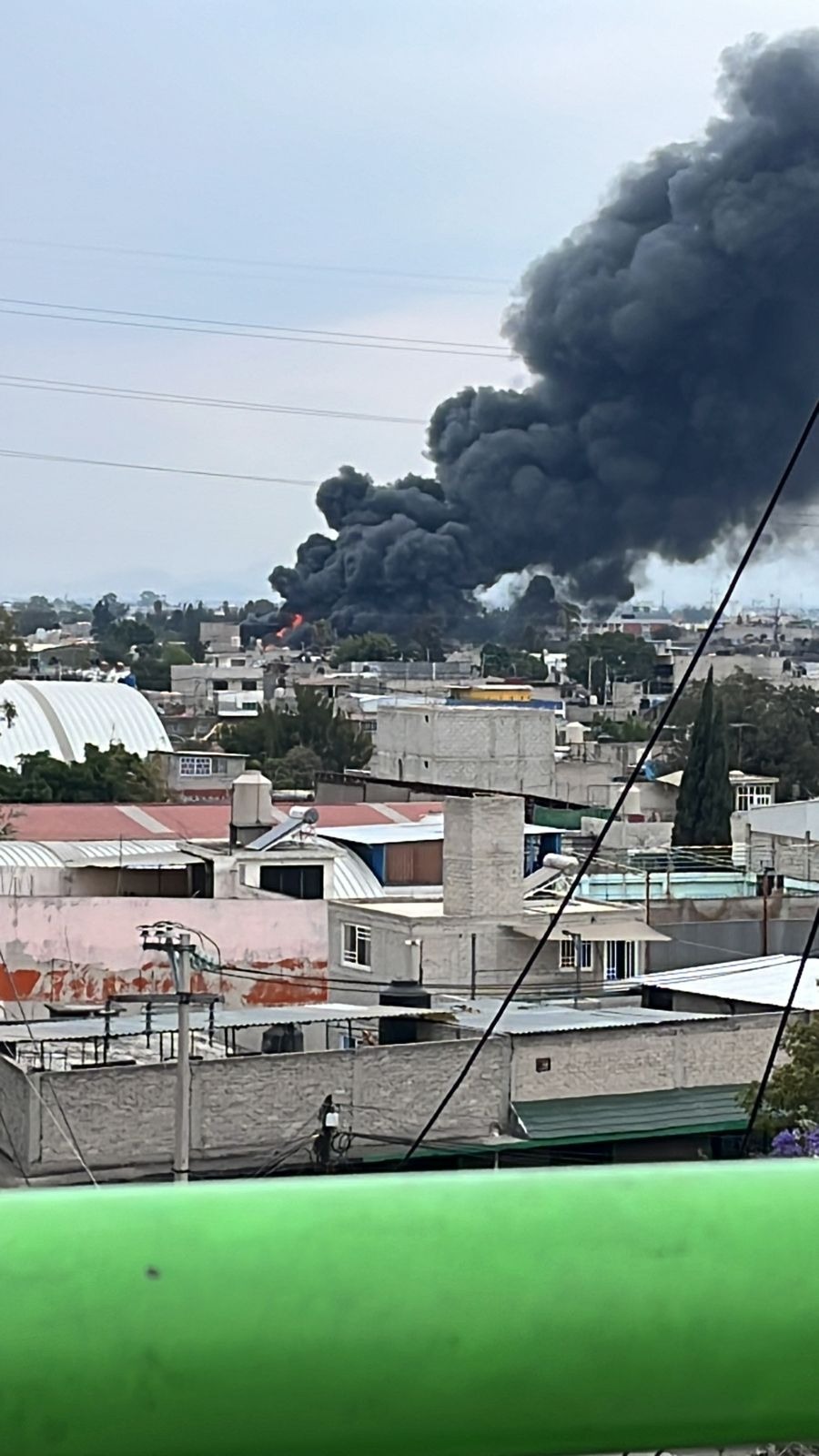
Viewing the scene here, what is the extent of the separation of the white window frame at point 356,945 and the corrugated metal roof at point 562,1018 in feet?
4.69

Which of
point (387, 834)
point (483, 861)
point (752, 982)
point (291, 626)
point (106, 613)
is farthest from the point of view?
point (106, 613)

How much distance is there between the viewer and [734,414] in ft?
166

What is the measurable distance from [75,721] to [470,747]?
748 centimetres

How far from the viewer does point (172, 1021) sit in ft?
27.0

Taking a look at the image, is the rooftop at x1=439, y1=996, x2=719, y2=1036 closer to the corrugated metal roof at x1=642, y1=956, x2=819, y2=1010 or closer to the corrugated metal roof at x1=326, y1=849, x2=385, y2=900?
the corrugated metal roof at x1=642, y1=956, x2=819, y2=1010

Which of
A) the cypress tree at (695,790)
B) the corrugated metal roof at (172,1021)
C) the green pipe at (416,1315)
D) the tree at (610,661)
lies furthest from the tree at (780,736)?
the green pipe at (416,1315)

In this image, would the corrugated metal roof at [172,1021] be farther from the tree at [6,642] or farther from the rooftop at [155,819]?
the tree at [6,642]

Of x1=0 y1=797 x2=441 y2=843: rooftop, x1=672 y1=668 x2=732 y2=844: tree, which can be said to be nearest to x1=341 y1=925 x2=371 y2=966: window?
x1=0 y1=797 x2=441 y2=843: rooftop

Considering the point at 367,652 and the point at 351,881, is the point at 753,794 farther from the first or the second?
the point at 367,652

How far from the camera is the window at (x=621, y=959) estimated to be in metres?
10.1

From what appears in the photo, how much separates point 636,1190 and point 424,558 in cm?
5293

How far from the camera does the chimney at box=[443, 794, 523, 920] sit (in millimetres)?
9938

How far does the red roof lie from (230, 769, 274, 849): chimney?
132 centimetres

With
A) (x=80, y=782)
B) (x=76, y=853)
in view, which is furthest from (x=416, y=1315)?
(x=80, y=782)
